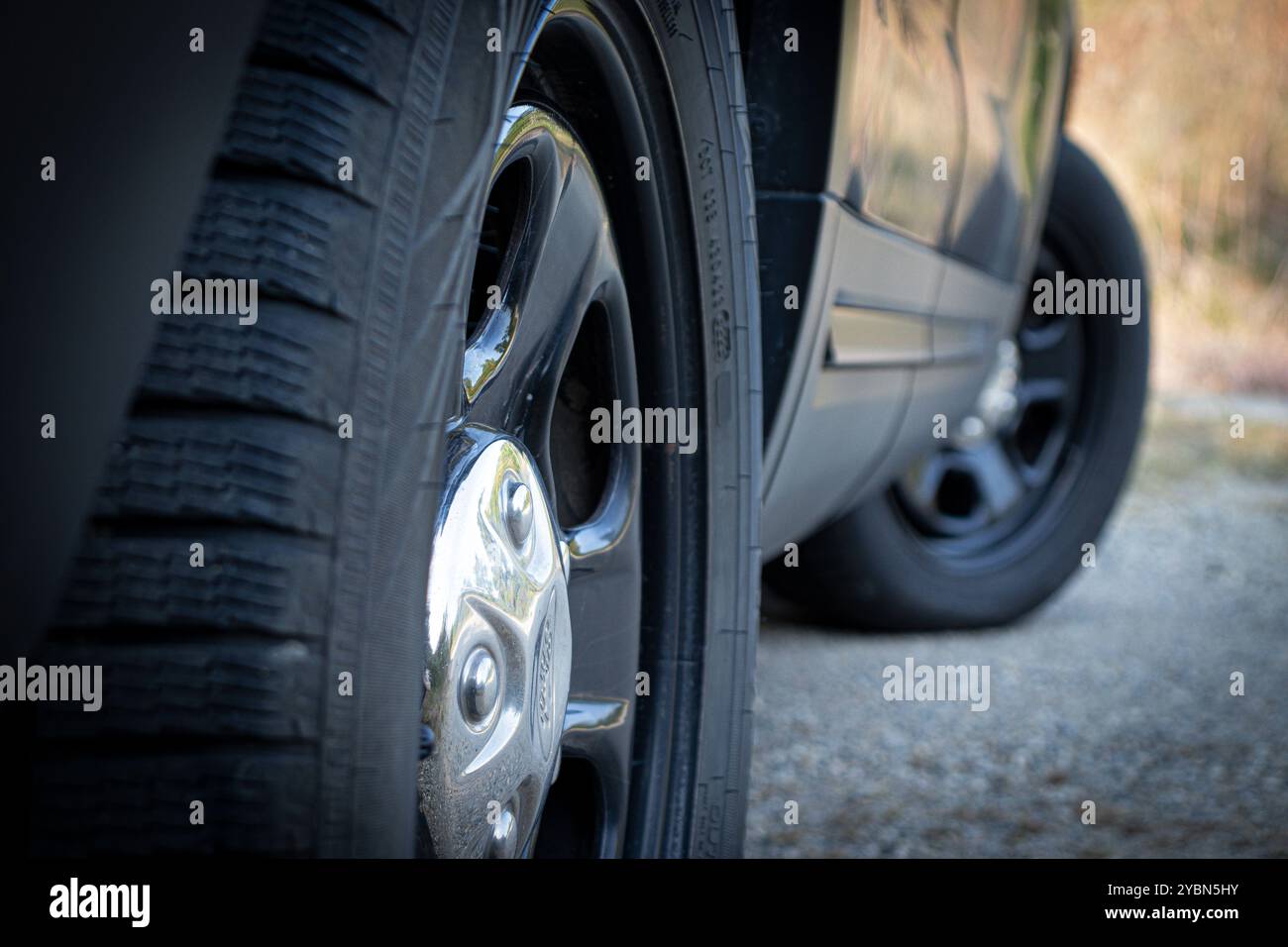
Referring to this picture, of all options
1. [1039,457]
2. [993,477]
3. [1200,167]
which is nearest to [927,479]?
[993,477]

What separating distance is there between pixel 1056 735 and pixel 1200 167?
A: 23.9 ft

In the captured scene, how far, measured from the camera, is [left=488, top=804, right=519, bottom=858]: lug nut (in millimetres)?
1044

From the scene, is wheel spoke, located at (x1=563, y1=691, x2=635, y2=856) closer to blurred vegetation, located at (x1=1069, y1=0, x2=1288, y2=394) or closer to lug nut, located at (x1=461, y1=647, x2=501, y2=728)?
lug nut, located at (x1=461, y1=647, x2=501, y2=728)

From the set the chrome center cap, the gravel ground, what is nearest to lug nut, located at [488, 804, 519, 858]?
the chrome center cap

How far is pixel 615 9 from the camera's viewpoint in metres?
1.11

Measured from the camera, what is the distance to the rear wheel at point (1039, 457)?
3236mm

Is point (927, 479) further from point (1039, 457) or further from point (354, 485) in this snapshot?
point (354, 485)

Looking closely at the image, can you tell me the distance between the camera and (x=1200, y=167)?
8.72m

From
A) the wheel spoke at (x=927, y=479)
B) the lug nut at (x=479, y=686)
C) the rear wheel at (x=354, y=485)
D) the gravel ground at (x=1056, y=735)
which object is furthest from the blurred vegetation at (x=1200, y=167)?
the lug nut at (x=479, y=686)

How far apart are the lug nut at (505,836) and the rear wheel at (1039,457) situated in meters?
2.10

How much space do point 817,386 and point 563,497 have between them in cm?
53

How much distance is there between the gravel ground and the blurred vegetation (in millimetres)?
4763
